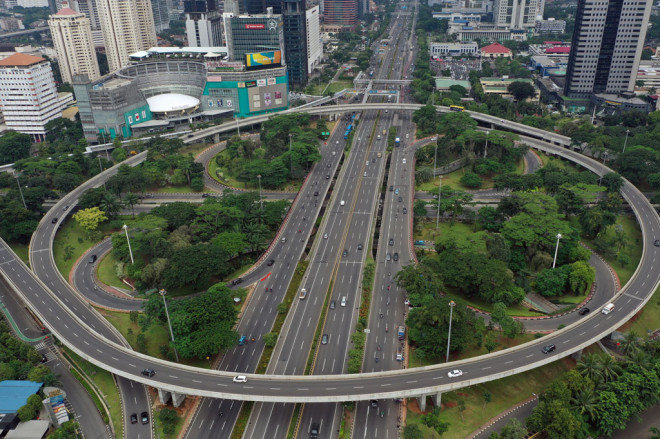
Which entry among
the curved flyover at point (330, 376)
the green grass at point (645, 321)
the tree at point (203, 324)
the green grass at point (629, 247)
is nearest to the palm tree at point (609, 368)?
the curved flyover at point (330, 376)

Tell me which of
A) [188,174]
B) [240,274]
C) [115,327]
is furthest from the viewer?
[188,174]

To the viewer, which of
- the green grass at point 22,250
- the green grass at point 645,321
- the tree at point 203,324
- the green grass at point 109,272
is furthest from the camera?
the green grass at point 22,250

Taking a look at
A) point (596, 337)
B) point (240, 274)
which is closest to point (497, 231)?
point (596, 337)

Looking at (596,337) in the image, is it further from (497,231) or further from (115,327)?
(115,327)

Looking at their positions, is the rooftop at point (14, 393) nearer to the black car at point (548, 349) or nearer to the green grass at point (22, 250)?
the green grass at point (22, 250)

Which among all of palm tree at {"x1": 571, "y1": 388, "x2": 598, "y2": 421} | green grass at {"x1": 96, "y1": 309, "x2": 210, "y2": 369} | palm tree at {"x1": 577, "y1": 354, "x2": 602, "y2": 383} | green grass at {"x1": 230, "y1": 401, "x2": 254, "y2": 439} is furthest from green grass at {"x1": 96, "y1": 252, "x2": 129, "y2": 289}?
palm tree at {"x1": 577, "y1": 354, "x2": 602, "y2": 383}

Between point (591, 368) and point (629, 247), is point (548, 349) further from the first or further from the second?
point (629, 247)

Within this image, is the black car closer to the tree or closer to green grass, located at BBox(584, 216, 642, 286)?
green grass, located at BBox(584, 216, 642, 286)
